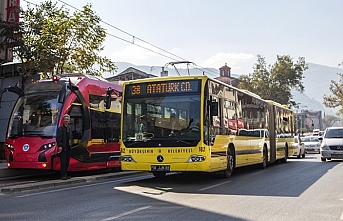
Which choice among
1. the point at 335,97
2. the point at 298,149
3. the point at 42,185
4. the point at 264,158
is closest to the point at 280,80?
the point at 335,97

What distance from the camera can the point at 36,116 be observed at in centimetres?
1456

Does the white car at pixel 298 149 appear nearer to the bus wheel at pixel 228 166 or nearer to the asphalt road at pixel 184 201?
the bus wheel at pixel 228 166

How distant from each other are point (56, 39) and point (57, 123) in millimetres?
7799

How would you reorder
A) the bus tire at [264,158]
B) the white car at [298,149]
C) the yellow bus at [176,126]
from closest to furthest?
1. the yellow bus at [176,126]
2. the bus tire at [264,158]
3. the white car at [298,149]

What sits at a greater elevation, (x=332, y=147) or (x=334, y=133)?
(x=334, y=133)

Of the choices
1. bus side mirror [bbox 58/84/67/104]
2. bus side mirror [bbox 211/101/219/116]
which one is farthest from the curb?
bus side mirror [bbox 211/101/219/116]

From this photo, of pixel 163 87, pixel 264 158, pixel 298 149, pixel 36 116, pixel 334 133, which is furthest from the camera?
pixel 298 149

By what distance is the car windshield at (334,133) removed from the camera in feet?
79.8

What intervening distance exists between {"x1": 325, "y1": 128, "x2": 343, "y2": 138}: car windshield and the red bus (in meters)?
13.3

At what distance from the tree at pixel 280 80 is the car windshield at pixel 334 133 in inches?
1513

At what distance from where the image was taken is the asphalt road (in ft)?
25.1

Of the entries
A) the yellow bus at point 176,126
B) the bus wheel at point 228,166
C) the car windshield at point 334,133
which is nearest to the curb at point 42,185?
the yellow bus at point 176,126

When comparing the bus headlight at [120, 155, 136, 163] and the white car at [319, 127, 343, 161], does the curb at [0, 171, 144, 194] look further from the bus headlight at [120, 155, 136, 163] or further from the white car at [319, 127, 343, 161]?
the white car at [319, 127, 343, 161]

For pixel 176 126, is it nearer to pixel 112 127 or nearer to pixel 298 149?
pixel 112 127
